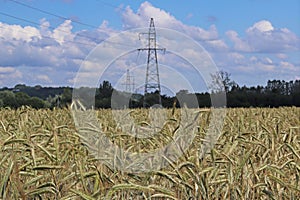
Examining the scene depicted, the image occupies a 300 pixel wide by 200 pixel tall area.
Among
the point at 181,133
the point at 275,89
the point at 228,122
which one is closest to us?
the point at 181,133

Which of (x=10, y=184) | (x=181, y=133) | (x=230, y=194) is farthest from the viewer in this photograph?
(x=181, y=133)

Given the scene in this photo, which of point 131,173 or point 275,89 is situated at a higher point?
point 275,89

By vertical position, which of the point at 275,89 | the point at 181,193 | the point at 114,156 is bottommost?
the point at 181,193

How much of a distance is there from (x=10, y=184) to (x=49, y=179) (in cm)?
75

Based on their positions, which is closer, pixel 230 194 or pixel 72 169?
pixel 230 194

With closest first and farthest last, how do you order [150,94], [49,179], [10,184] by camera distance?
[10,184]
[49,179]
[150,94]

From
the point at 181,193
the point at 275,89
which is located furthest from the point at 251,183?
the point at 275,89

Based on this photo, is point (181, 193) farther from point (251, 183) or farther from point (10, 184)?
point (10, 184)

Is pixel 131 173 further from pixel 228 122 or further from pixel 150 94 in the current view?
pixel 150 94

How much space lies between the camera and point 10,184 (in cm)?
265

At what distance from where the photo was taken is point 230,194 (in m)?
3.06

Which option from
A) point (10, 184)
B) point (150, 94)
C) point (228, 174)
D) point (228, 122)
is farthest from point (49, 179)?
point (150, 94)

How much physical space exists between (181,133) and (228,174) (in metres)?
1.20

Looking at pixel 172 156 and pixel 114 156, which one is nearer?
pixel 114 156
